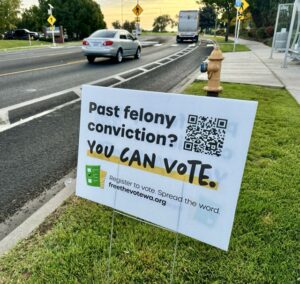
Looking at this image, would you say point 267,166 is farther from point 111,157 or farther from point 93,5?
point 93,5

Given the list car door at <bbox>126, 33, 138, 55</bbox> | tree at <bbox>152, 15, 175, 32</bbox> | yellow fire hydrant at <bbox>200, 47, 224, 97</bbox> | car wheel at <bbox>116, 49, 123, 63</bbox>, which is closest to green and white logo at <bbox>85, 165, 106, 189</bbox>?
yellow fire hydrant at <bbox>200, 47, 224, 97</bbox>

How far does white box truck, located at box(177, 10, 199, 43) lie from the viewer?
33.7 metres

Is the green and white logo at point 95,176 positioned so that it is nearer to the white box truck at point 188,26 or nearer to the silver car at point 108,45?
the silver car at point 108,45

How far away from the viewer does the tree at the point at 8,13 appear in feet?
154

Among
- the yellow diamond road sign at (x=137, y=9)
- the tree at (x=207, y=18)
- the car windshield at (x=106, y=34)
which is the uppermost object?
the tree at (x=207, y=18)

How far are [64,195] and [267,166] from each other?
2527 mm

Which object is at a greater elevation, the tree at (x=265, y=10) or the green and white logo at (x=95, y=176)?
the tree at (x=265, y=10)

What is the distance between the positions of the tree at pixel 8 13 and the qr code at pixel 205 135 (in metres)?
55.1

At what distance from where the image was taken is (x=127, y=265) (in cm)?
227

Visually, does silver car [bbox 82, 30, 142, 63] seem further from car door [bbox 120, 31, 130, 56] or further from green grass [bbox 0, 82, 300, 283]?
green grass [bbox 0, 82, 300, 283]

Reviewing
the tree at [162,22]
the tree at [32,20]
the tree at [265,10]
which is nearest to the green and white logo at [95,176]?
the tree at [265,10]

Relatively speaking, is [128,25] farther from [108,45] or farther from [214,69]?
[214,69]

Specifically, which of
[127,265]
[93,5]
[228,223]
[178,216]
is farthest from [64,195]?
[93,5]

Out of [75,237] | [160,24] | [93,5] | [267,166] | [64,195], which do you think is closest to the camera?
[75,237]
